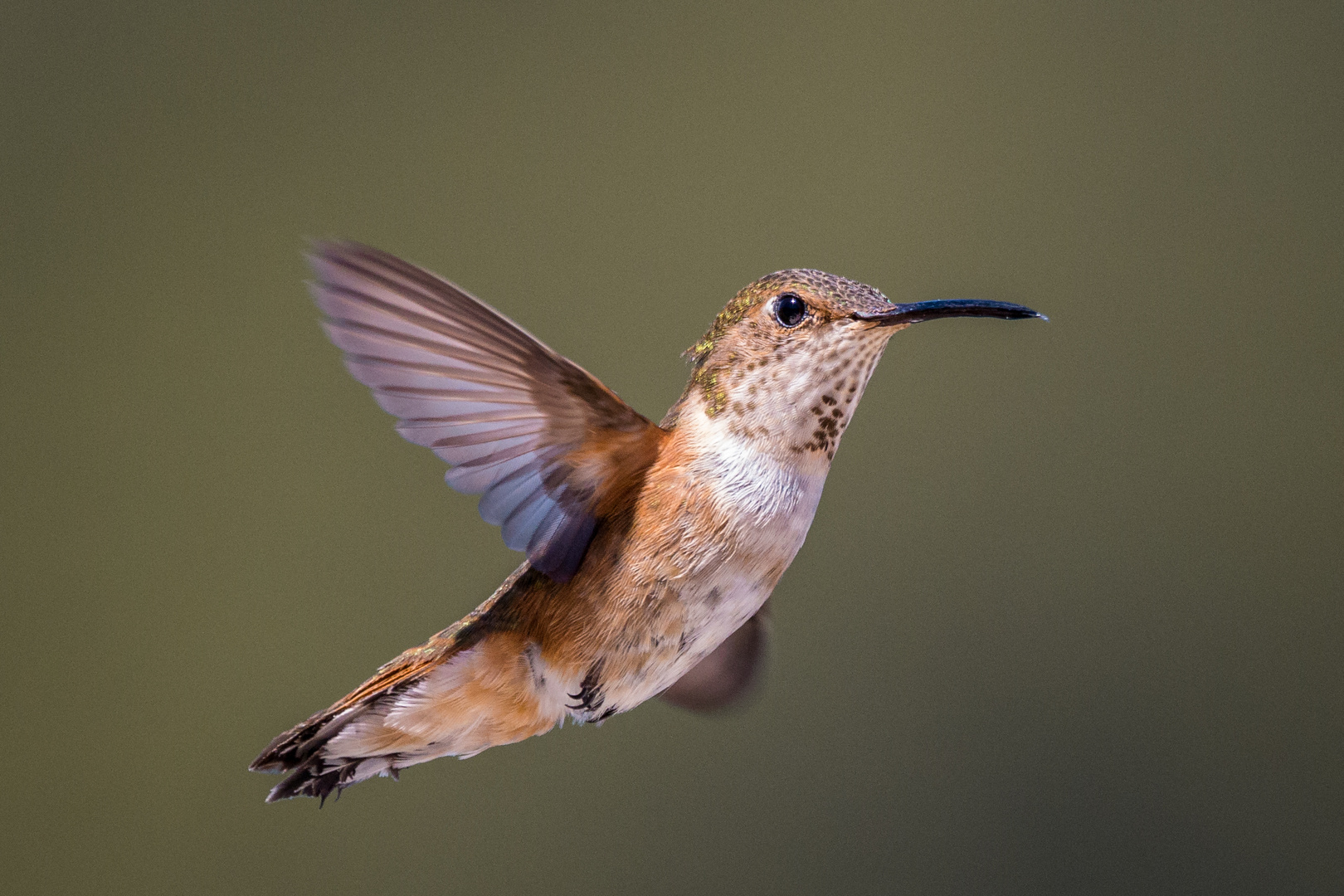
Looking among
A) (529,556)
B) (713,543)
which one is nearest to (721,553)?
(713,543)

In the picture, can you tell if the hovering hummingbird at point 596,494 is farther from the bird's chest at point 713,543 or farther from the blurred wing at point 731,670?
the blurred wing at point 731,670

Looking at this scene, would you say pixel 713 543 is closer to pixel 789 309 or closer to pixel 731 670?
pixel 789 309

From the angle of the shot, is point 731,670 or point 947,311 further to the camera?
point 731,670

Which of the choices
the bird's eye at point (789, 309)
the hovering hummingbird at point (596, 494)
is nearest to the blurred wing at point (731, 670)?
the hovering hummingbird at point (596, 494)

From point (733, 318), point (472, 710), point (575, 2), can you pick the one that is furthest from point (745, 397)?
point (575, 2)

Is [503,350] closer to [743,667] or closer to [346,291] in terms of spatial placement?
[346,291]

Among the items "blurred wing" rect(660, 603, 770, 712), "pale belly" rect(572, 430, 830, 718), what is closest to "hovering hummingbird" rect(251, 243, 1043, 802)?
"pale belly" rect(572, 430, 830, 718)

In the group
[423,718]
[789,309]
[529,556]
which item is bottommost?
[423,718]
